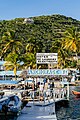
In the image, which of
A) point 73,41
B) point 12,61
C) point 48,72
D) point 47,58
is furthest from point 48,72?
point 73,41

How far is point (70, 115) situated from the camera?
125 ft

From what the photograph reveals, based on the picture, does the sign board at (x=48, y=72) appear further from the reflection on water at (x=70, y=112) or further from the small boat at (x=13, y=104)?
the small boat at (x=13, y=104)

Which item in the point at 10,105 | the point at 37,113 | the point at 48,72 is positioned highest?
the point at 48,72

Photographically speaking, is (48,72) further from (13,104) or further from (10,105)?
(10,105)

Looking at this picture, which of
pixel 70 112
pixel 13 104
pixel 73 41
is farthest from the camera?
pixel 73 41

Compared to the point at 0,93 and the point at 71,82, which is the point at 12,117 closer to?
the point at 0,93

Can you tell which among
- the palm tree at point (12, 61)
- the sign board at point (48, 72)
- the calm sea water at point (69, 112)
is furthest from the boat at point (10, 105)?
the palm tree at point (12, 61)

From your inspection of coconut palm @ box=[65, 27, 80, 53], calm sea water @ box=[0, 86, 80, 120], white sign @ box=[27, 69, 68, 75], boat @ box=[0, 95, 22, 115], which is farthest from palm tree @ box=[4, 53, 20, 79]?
boat @ box=[0, 95, 22, 115]

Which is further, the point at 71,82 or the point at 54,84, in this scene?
the point at 71,82

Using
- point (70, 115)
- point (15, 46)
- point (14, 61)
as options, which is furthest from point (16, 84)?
point (15, 46)

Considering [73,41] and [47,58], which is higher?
[73,41]

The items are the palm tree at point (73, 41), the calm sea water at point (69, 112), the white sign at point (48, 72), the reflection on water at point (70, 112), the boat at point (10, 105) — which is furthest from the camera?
the palm tree at point (73, 41)

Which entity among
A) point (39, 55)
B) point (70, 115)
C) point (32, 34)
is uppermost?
point (32, 34)

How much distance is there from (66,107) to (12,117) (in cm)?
1190
